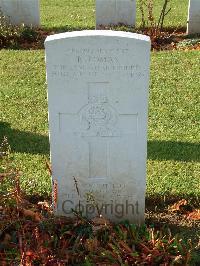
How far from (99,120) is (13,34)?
641 centimetres

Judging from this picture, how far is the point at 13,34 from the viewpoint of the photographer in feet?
32.1

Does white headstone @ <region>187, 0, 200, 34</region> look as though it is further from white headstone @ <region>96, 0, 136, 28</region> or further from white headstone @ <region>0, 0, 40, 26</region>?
white headstone @ <region>0, 0, 40, 26</region>

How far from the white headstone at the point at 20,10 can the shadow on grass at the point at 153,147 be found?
5471 mm

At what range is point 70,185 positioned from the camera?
Result: 4.10 m

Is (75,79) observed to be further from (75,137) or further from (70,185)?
(70,185)

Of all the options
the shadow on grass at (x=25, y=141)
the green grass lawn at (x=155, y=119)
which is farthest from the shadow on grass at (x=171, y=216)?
the shadow on grass at (x=25, y=141)

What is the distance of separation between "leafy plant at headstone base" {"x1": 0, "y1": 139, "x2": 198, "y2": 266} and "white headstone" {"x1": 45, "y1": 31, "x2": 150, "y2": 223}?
0.22 metres

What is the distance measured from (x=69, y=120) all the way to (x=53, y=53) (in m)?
0.53

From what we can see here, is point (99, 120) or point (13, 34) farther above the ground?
point (13, 34)

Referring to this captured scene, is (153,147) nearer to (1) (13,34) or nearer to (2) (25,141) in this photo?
(2) (25,141)

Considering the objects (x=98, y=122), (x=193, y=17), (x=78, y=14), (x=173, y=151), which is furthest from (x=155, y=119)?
(x=78, y=14)

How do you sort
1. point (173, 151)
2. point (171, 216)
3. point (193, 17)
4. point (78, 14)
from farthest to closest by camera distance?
point (78, 14) → point (193, 17) → point (173, 151) → point (171, 216)

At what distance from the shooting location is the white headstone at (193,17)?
10.3 meters

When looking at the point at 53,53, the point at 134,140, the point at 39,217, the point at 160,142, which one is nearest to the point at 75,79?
the point at 53,53
